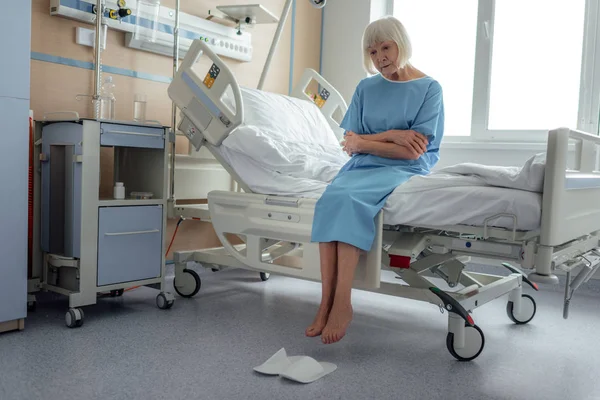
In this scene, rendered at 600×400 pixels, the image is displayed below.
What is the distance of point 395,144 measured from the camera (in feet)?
7.61

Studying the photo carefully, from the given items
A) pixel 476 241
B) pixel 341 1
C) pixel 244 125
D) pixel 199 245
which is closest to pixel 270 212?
pixel 244 125

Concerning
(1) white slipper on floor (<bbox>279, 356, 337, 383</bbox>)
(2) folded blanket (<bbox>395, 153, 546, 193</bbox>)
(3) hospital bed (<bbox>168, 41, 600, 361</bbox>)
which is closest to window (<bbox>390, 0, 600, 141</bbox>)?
(3) hospital bed (<bbox>168, 41, 600, 361</bbox>)

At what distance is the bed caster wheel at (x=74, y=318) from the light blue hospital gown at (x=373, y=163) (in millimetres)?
1063

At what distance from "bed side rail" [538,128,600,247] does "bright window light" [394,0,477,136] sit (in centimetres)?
196

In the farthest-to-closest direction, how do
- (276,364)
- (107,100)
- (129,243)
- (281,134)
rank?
(107,100), (281,134), (129,243), (276,364)

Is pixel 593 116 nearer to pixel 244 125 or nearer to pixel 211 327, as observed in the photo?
pixel 244 125

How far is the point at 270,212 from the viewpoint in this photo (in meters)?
2.50

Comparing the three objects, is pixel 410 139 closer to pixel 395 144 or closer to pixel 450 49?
pixel 395 144

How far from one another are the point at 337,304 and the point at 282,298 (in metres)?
1.04

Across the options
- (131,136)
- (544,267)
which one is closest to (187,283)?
(131,136)

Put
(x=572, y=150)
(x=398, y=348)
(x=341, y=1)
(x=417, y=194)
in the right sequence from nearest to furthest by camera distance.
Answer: (x=417, y=194), (x=398, y=348), (x=572, y=150), (x=341, y=1)

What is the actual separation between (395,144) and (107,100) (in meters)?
1.60

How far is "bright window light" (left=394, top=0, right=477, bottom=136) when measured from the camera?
4176 mm

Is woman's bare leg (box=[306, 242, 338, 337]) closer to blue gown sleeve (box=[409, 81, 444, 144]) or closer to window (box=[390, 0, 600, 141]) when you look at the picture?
blue gown sleeve (box=[409, 81, 444, 144])
